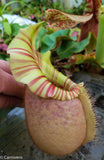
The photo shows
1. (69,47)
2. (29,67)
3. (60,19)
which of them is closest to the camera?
(29,67)

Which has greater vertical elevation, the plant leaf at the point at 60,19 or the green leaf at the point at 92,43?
the plant leaf at the point at 60,19

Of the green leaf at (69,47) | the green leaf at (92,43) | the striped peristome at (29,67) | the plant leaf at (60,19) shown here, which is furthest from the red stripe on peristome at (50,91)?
the green leaf at (92,43)

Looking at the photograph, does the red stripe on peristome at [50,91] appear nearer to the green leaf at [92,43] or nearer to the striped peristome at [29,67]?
the striped peristome at [29,67]

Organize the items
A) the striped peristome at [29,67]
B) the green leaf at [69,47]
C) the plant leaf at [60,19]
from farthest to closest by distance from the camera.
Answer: the green leaf at [69,47]
the plant leaf at [60,19]
the striped peristome at [29,67]

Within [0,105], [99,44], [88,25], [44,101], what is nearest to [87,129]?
[44,101]

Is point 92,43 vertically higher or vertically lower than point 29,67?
lower

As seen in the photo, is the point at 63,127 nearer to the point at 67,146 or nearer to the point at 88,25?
the point at 67,146

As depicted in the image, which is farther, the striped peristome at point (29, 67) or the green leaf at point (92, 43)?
the green leaf at point (92, 43)

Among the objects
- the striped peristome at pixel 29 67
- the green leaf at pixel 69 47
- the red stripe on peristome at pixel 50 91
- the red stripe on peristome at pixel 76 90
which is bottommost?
the green leaf at pixel 69 47

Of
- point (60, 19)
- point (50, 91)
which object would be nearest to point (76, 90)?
point (50, 91)

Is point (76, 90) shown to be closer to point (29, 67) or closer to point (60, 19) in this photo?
point (29, 67)
